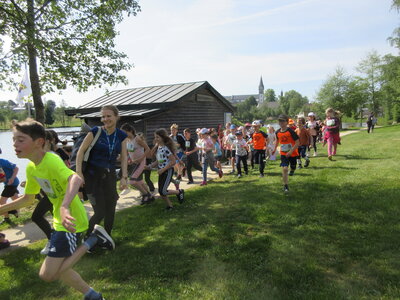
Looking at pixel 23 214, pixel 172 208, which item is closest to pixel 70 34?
pixel 23 214

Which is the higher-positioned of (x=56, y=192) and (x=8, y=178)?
(x=56, y=192)

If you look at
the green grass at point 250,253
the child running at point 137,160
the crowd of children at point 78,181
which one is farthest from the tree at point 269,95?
the green grass at point 250,253

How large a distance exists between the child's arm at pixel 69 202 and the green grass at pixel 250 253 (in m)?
1.37

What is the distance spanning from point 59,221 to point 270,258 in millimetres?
2720

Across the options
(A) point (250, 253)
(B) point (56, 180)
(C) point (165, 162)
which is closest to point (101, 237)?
(B) point (56, 180)

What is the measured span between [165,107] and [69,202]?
1313cm

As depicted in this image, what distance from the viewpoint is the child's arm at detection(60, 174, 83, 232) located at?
2375 millimetres

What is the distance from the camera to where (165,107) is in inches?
603

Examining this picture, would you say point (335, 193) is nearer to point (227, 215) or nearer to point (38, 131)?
point (227, 215)

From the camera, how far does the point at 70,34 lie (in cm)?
960

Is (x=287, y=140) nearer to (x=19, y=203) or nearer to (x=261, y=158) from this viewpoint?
(x=261, y=158)

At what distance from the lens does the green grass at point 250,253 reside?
10.6 ft

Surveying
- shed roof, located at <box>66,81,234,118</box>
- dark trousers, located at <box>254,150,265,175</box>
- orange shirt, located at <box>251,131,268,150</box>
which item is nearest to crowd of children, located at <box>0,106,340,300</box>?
orange shirt, located at <box>251,131,268,150</box>

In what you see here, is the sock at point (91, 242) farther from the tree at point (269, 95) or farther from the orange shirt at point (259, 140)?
the tree at point (269, 95)
